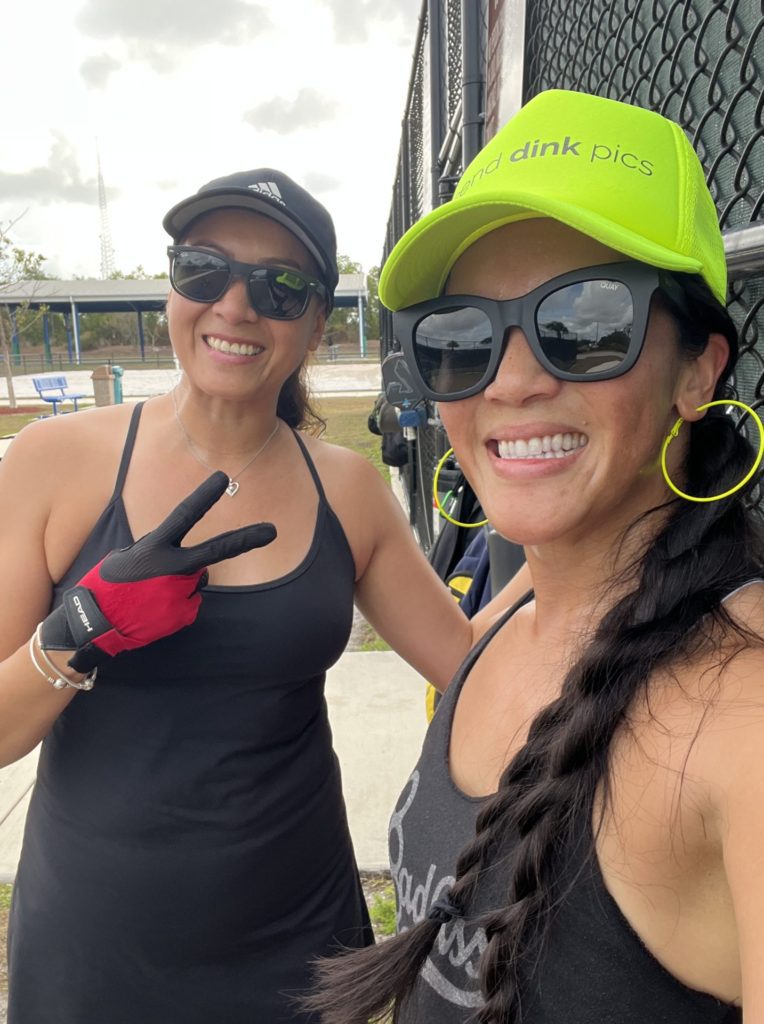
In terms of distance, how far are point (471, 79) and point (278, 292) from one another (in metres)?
2.10

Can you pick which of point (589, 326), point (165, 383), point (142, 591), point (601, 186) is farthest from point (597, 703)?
point (165, 383)

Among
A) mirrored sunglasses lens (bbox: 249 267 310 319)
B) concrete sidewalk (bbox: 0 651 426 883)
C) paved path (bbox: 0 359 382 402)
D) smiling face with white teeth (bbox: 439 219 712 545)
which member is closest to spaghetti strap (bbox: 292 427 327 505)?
mirrored sunglasses lens (bbox: 249 267 310 319)

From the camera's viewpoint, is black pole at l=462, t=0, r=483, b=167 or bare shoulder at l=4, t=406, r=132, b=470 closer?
A: bare shoulder at l=4, t=406, r=132, b=470

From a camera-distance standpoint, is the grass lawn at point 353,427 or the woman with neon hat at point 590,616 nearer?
the woman with neon hat at point 590,616

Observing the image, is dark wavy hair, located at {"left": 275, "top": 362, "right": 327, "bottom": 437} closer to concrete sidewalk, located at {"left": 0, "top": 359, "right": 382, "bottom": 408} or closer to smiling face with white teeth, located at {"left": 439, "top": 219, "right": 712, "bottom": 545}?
smiling face with white teeth, located at {"left": 439, "top": 219, "right": 712, "bottom": 545}

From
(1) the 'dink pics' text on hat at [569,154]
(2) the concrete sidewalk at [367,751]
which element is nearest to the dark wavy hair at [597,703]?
(1) the 'dink pics' text on hat at [569,154]

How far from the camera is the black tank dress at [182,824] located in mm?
1539

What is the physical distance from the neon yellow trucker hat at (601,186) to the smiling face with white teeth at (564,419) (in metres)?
0.06

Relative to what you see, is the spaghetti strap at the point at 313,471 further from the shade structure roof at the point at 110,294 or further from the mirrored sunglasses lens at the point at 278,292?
the shade structure roof at the point at 110,294

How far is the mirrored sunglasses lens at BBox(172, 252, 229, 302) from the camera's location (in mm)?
1618

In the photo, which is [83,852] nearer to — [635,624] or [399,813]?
[399,813]

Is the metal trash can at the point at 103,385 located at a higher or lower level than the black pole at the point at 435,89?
lower

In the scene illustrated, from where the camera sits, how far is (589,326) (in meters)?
0.93

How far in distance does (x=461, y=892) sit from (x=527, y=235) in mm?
812
